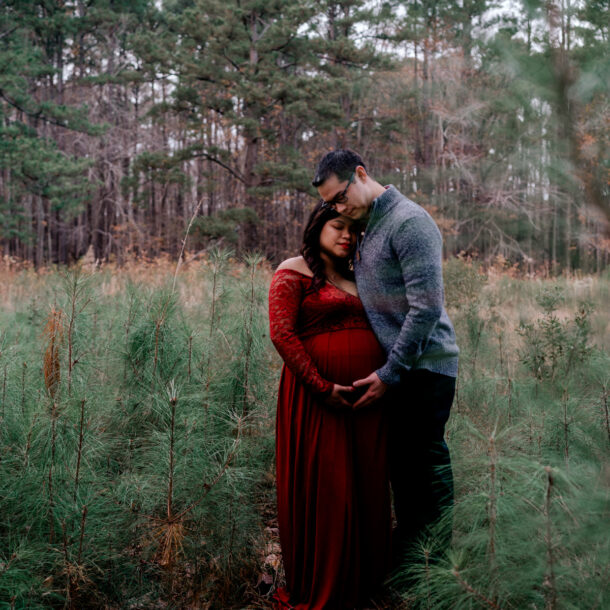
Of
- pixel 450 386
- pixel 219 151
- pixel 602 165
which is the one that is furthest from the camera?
pixel 219 151

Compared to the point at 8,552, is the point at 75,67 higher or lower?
higher

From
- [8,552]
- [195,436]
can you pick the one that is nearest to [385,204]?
[195,436]

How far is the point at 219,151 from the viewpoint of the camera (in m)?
15.4

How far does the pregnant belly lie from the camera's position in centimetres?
252

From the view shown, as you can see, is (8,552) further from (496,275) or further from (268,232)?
(268,232)

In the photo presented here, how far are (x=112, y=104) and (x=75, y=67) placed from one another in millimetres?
2979

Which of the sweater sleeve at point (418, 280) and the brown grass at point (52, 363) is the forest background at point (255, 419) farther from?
the sweater sleeve at point (418, 280)

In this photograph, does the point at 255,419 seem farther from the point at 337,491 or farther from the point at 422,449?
the point at 422,449

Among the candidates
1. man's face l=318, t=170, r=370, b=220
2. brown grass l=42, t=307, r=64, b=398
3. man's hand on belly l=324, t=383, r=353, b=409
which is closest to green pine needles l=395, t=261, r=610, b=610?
man's hand on belly l=324, t=383, r=353, b=409

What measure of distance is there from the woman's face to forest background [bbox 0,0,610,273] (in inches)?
257

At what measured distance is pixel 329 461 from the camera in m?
2.48

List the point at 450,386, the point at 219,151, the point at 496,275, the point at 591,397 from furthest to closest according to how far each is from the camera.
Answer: the point at 219,151, the point at 496,275, the point at 591,397, the point at 450,386

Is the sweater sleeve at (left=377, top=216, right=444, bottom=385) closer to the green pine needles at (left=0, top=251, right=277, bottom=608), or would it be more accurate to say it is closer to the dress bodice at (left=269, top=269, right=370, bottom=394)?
the dress bodice at (left=269, top=269, right=370, bottom=394)

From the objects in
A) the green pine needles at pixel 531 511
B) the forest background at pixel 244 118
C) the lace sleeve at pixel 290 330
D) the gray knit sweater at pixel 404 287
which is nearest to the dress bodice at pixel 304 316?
the lace sleeve at pixel 290 330
